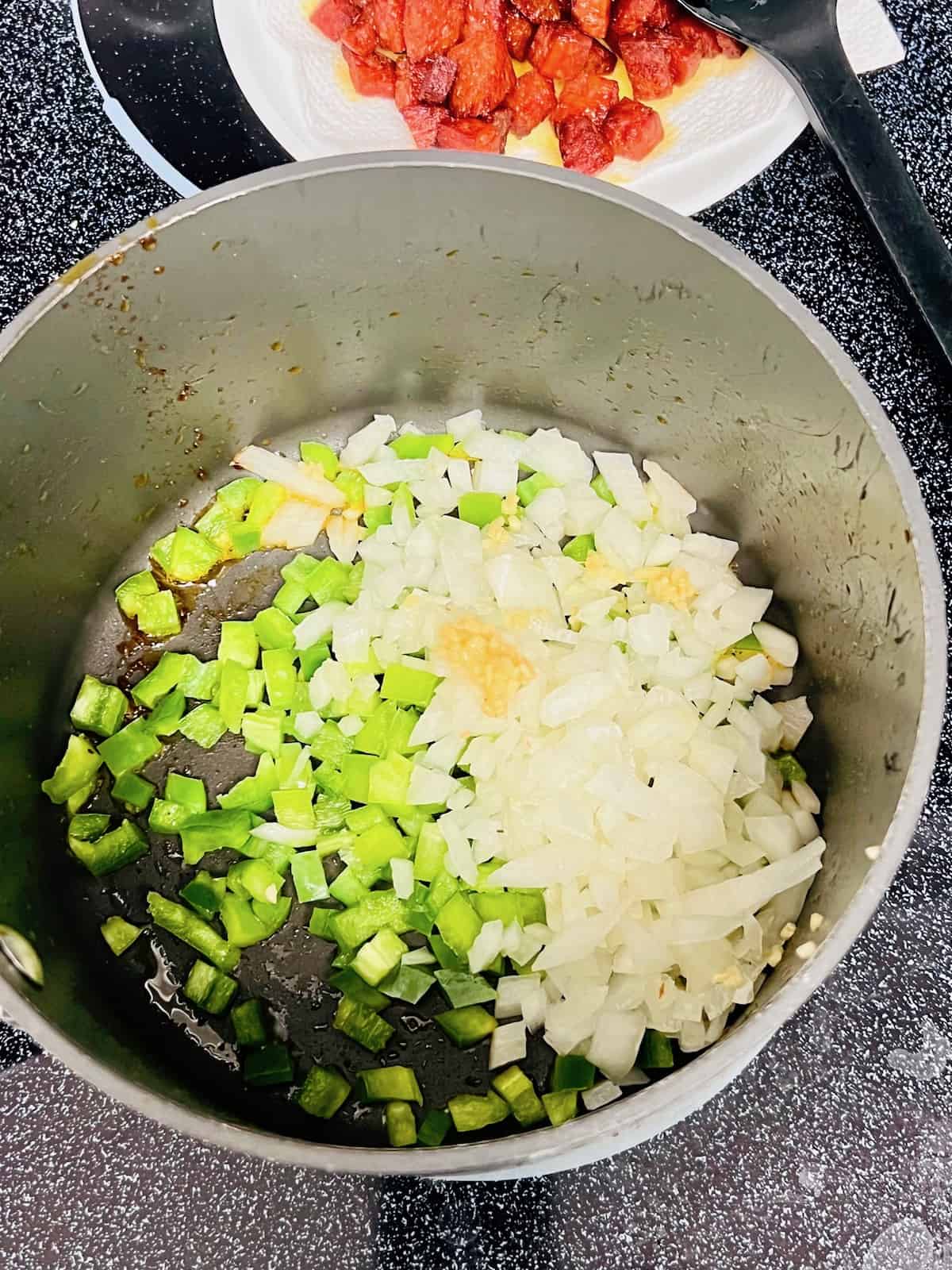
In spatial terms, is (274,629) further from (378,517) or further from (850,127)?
(850,127)

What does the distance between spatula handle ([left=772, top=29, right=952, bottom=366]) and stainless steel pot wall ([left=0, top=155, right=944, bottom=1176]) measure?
229 millimetres

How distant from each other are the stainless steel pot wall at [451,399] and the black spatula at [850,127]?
0.24m

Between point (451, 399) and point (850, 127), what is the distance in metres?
0.51

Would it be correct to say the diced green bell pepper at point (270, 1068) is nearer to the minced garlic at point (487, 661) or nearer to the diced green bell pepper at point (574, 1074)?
the diced green bell pepper at point (574, 1074)

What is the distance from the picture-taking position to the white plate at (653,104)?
1123mm

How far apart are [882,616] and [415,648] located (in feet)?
1.40

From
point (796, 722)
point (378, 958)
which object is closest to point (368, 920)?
point (378, 958)

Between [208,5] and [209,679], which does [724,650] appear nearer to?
[209,679]

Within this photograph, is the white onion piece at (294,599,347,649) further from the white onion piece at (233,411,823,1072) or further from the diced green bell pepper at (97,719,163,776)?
the diced green bell pepper at (97,719,163,776)

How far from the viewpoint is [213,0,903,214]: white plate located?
112cm

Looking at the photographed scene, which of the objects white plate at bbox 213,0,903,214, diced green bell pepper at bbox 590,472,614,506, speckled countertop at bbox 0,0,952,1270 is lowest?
speckled countertop at bbox 0,0,952,1270

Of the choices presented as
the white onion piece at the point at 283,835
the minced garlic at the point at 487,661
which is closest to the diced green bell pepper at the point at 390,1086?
the white onion piece at the point at 283,835

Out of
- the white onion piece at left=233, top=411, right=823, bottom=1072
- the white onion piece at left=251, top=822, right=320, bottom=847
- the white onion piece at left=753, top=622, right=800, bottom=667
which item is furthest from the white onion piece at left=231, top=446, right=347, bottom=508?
the white onion piece at left=753, top=622, right=800, bottom=667

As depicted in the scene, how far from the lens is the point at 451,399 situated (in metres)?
1.14
